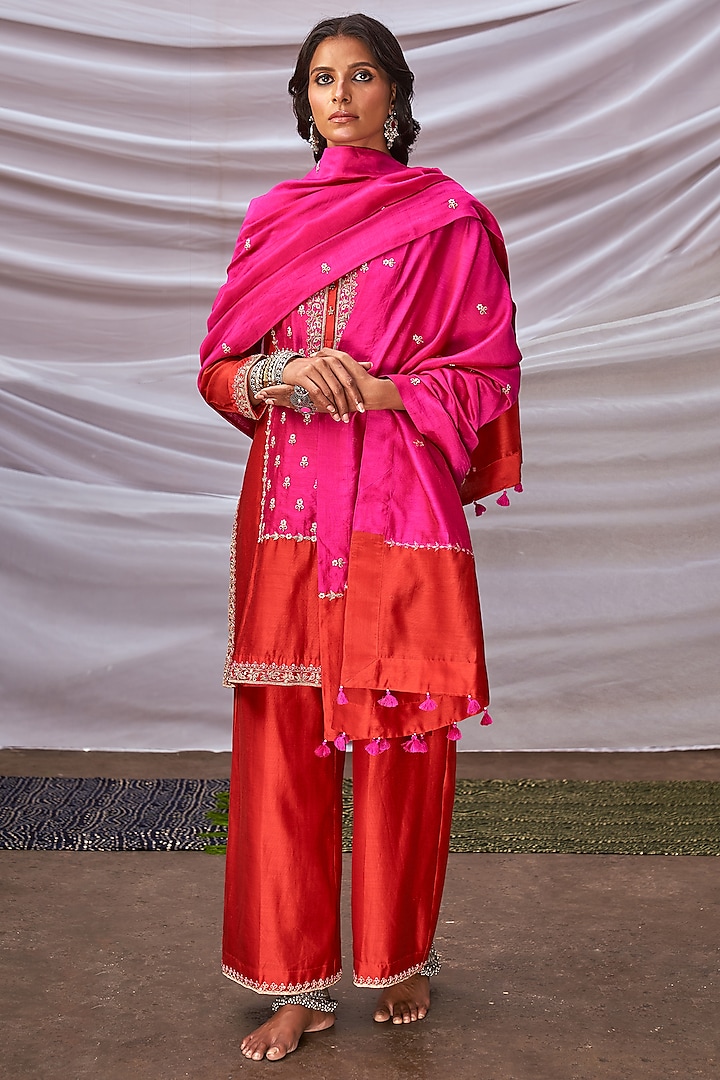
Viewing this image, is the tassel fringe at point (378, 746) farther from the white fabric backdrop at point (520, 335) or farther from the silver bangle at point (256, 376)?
the white fabric backdrop at point (520, 335)

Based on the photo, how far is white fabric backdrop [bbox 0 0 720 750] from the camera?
3.73m

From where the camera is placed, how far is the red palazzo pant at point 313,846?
6.25ft

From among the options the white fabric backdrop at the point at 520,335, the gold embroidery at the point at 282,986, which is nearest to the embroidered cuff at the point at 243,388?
the gold embroidery at the point at 282,986

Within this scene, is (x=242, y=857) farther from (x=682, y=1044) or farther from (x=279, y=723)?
(x=682, y=1044)

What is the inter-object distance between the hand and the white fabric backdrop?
6.44 ft

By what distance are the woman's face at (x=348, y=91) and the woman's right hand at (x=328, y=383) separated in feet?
1.20

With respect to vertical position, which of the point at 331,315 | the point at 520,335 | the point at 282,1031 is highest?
the point at 520,335

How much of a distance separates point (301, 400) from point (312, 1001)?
910 mm

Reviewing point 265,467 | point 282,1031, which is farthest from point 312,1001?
point 265,467

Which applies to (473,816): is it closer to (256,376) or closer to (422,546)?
(422,546)

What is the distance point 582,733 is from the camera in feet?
12.4

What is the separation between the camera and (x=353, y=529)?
72.2 inches

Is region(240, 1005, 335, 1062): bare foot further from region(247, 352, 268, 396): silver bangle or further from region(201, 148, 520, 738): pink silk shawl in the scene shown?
region(247, 352, 268, 396): silver bangle

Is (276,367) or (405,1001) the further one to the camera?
(405,1001)
